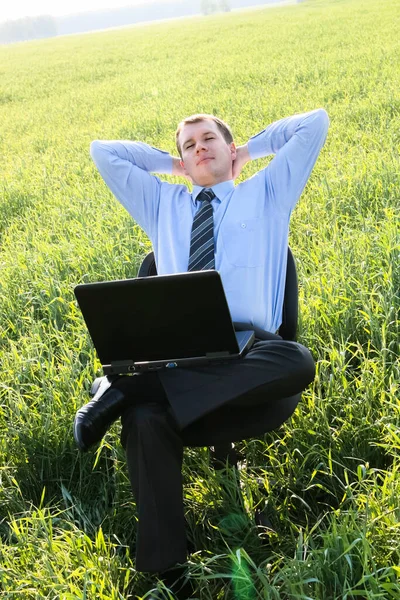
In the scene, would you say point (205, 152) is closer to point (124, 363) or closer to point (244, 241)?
point (244, 241)

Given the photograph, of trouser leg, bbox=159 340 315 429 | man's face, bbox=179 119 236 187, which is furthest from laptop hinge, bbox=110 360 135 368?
man's face, bbox=179 119 236 187

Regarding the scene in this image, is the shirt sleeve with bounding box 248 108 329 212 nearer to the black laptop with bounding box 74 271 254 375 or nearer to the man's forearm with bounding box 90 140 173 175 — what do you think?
the man's forearm with bounding box 90 140 173 175

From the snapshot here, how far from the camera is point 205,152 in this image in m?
3.02

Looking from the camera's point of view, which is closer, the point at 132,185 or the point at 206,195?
the point at 206,195

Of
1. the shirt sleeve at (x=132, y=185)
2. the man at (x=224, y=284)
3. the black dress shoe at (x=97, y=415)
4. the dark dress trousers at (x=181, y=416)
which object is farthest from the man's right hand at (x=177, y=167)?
the black dress shoe at (x=97, y=415)

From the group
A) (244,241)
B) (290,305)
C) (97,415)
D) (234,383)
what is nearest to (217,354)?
(234,383)

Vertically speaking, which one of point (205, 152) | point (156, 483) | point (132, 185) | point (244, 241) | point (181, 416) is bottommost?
point (156, 483)

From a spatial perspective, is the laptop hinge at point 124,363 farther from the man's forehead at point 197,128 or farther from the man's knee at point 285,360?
the man's forehead at point 197,128

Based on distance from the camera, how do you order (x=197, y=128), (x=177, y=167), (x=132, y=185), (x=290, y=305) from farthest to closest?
(x=177, y=167) < (x=132, y=185) < (x=197, y=128) < (x=290, y=305)

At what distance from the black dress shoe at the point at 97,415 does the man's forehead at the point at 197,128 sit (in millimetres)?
1336

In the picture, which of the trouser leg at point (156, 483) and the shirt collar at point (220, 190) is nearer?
the trouser leg at point (156, 483)

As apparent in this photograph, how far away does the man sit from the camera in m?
2.13

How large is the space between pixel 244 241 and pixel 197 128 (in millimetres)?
625

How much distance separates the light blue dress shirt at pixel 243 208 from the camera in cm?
276
